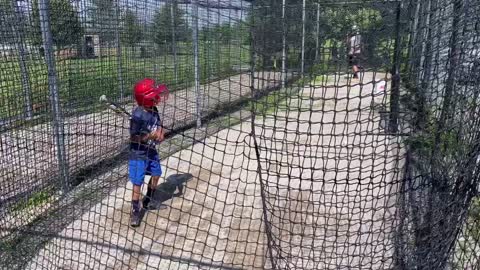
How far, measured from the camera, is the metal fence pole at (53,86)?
411 cm

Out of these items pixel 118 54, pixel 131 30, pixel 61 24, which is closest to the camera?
pixel 61 24

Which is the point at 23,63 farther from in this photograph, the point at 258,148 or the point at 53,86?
the point at 258,148

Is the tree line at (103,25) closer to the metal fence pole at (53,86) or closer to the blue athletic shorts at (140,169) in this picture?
the metal fence pole at (53,86)

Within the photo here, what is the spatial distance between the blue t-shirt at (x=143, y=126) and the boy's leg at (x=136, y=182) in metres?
0.07

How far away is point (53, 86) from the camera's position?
4.21 meters

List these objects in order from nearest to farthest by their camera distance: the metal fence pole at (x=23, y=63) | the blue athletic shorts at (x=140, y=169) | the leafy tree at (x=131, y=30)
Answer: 1. the metal fence pole at (x=23, y=63)
2. the blue athletic shorts at (x=140, y=169)
3. the leafy tree at (x=131, y=30)

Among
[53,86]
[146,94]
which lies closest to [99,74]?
[53,86]

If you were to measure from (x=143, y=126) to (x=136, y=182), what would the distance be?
19.4 inches

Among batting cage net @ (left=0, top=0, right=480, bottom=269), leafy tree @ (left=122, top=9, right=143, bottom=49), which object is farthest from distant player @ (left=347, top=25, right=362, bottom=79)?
leafy tree @ (left=122, top=9, right=143, bottom=49)

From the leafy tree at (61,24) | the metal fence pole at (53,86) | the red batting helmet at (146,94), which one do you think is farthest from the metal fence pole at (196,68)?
the red batting helmet at (146,94)

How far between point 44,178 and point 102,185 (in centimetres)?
60

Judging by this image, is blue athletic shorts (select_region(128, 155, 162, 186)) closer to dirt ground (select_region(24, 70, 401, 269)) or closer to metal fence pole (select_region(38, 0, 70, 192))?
dirt ground (select_region(24, 70, 401, 269))

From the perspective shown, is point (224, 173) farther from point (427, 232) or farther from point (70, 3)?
point (427, 232)

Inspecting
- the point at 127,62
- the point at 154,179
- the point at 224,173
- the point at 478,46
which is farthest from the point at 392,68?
the point at 127,62
